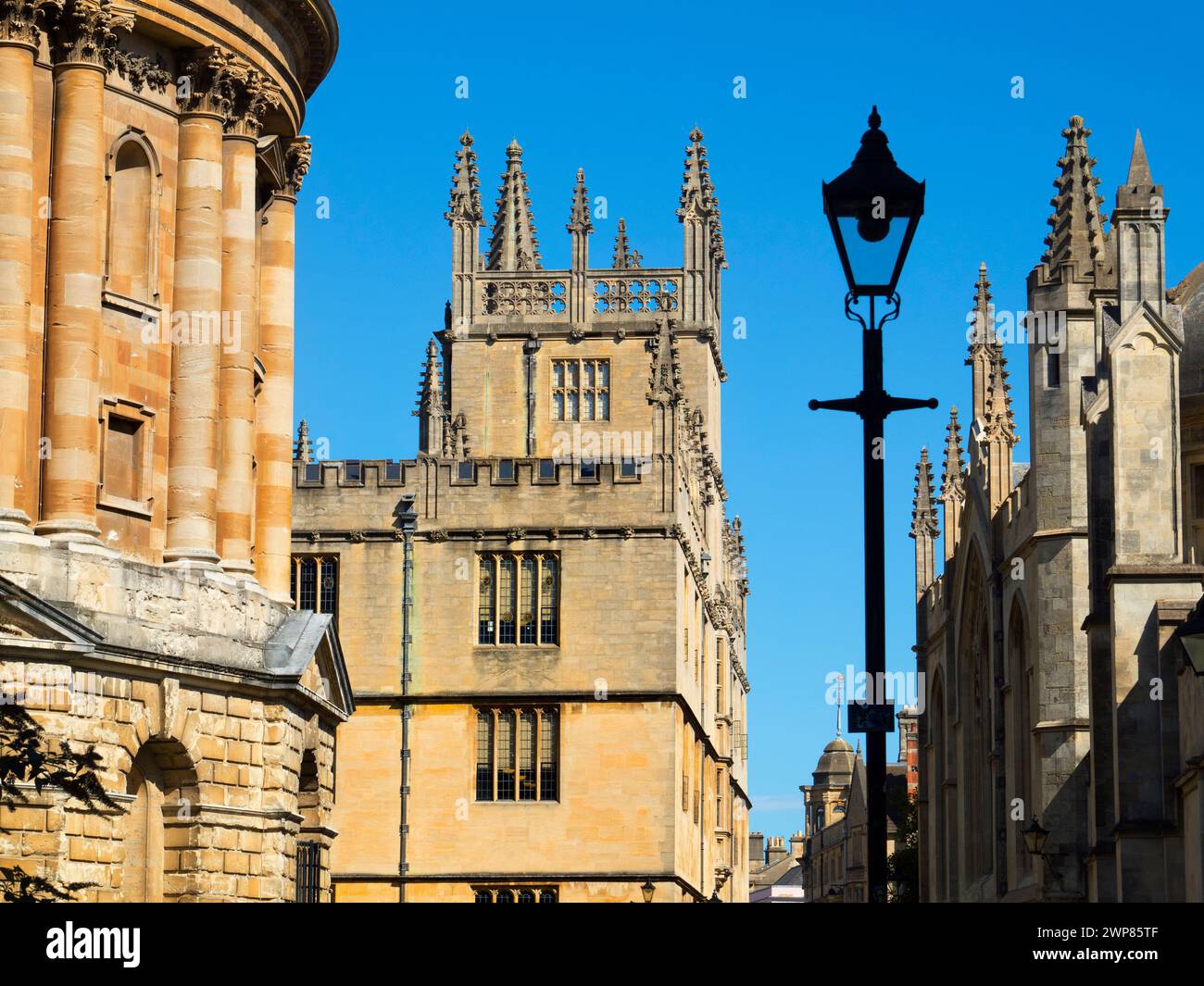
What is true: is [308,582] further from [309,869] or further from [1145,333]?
[1145,333]

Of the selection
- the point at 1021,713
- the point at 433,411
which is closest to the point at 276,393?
the point at 1021,713

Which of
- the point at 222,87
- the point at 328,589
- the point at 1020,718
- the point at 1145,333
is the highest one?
the point at 222,87

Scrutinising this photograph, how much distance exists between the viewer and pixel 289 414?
32875mm

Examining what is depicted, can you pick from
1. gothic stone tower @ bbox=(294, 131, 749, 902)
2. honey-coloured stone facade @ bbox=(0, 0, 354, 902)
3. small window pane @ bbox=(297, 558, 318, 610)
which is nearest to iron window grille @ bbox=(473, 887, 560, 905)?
gothic stone tower @ bbox=(294, 131, 749, 902)

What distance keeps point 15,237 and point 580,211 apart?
159 ft

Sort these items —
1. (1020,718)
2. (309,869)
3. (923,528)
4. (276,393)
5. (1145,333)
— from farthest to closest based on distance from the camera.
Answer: (923,528)
(1020,718)
(1145,333)
(276,393)
(309,869)

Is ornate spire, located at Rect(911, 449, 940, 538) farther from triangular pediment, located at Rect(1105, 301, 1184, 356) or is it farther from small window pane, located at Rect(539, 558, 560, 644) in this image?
triangular pediment, located at Rect(1105, 301, 1184, 356)

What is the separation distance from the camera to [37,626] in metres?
25.8

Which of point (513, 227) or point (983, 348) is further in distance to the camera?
point (513, 227)

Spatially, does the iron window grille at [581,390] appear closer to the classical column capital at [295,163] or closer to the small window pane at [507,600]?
the small window pane at [507,600]

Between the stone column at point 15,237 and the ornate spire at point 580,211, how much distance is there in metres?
47.0
